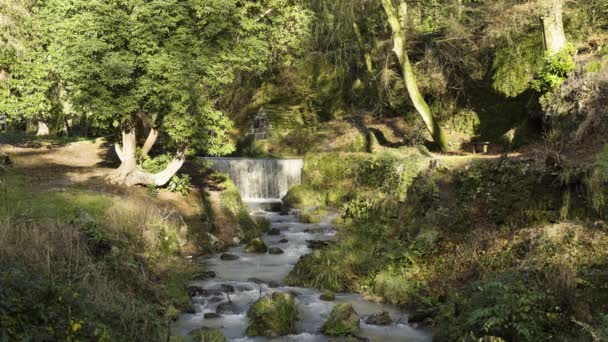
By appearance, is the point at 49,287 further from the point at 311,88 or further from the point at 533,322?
the point at 311,88

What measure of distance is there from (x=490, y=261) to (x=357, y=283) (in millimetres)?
3480

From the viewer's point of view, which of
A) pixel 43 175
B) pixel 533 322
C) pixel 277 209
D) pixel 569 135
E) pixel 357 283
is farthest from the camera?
pixel 277 209

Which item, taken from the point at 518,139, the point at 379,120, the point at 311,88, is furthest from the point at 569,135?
the point at 311,88

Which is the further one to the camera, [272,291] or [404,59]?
[404,59]

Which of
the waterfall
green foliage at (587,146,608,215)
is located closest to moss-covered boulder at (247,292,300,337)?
green foliage at (587,146,608,215)

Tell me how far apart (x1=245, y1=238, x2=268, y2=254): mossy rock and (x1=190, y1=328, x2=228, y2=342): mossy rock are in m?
6.24

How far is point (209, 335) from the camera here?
956 cm

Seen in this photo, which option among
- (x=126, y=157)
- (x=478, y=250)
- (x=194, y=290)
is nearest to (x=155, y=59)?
(x=126, y=157)

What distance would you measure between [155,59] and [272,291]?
25.6 feet

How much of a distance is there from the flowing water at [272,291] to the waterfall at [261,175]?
2843 mm

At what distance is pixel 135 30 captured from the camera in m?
14.8

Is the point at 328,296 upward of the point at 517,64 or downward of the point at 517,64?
downward

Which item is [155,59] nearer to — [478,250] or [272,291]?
[272,291]

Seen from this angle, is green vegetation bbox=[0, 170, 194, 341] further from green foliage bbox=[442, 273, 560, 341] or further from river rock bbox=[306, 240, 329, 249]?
green foliage bbox=[442, 273, 560, 341]
